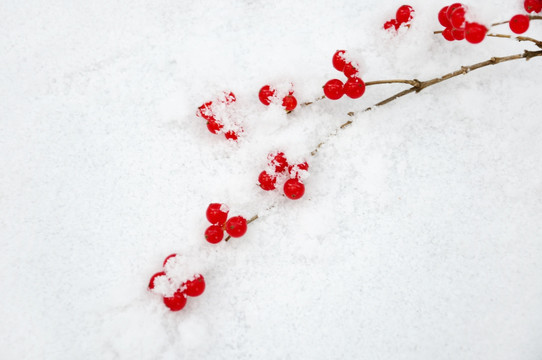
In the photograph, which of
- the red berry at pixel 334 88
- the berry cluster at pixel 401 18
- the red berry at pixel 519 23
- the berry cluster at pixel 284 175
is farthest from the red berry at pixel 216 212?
the red berry at pixel 519 23

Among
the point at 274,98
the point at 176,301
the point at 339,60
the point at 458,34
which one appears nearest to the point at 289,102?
the point at 274,98

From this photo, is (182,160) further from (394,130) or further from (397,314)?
(397,314)

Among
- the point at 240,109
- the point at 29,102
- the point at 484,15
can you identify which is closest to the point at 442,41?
the point at 484,15

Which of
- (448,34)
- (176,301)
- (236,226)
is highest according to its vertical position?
(448,34)

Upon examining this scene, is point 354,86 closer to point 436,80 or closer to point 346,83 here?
point 346,83

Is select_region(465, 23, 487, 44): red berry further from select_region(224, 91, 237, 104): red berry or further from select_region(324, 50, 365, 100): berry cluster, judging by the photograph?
select_region(224, 91, 237, 104): red berry
